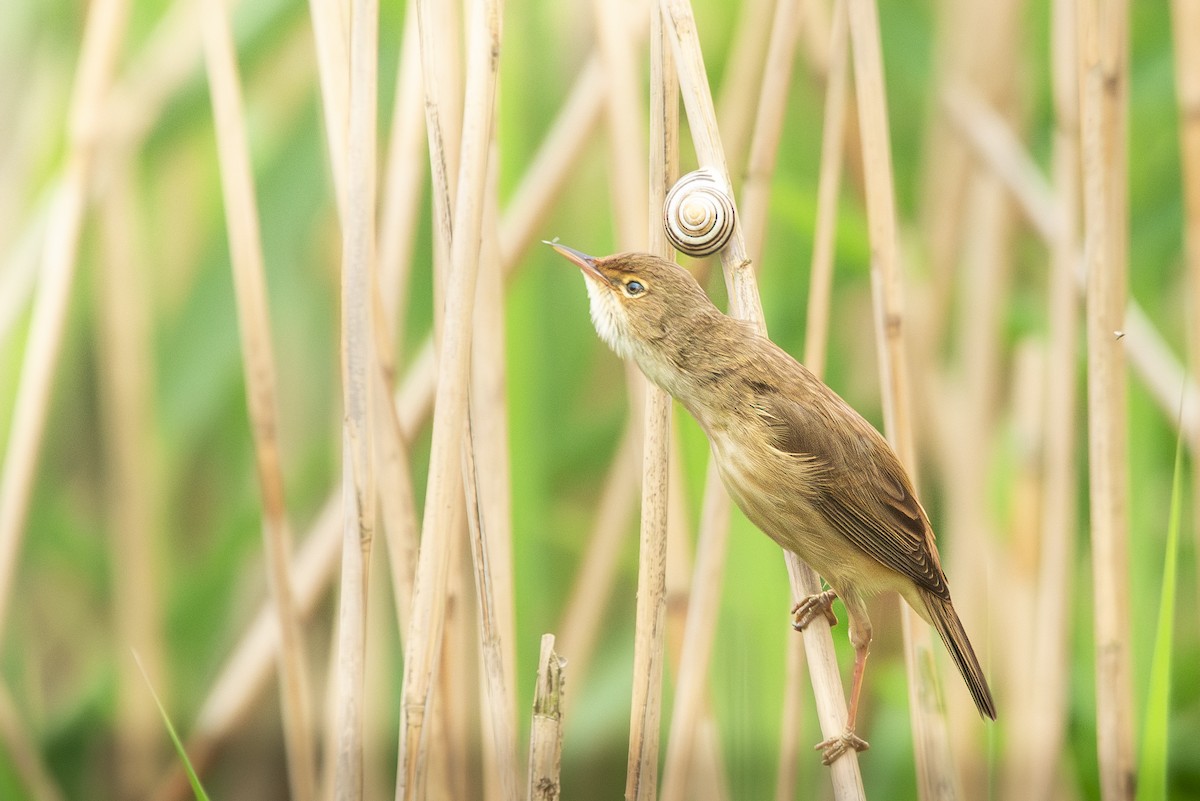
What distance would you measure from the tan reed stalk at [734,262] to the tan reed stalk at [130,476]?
1.20 m

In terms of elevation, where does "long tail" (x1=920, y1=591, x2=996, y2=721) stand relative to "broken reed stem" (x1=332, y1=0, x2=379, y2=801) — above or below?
below

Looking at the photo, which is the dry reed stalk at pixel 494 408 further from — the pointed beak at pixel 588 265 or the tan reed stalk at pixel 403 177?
the pointed beak at pixel 588 265

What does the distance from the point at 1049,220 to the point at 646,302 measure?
94 centimetres

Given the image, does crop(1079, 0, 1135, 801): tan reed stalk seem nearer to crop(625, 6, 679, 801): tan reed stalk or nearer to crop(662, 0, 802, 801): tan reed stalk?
crop(662, 0, 802, 801): tan reed stalk

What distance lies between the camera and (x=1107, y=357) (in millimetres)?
1347

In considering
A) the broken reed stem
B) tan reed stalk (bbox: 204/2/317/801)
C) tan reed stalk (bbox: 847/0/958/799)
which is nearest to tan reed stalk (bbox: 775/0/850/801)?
tan reed stalk (bbox: 847/0/958/799)

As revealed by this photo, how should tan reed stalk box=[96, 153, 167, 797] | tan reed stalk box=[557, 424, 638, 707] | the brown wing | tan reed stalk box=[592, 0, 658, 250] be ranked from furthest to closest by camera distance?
1. tan reed stalk box=[96, 153, 167, 797]
2. tan reed stalk box=[557, 424, 638, 707]
3. tan reed stalk box=[592, 0, 658, 250]
4. the brown wing

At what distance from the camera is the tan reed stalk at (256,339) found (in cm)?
145

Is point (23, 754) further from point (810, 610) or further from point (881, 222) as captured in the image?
point (881, 222)

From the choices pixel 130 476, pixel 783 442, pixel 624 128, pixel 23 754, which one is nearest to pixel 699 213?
pixel 783 442

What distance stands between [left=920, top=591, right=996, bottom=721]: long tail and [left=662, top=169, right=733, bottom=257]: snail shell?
0.48 meters

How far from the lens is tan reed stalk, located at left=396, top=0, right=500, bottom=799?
43.6 inches

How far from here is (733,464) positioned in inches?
45.4

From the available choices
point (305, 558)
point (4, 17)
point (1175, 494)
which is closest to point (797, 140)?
point (1175, 494)
